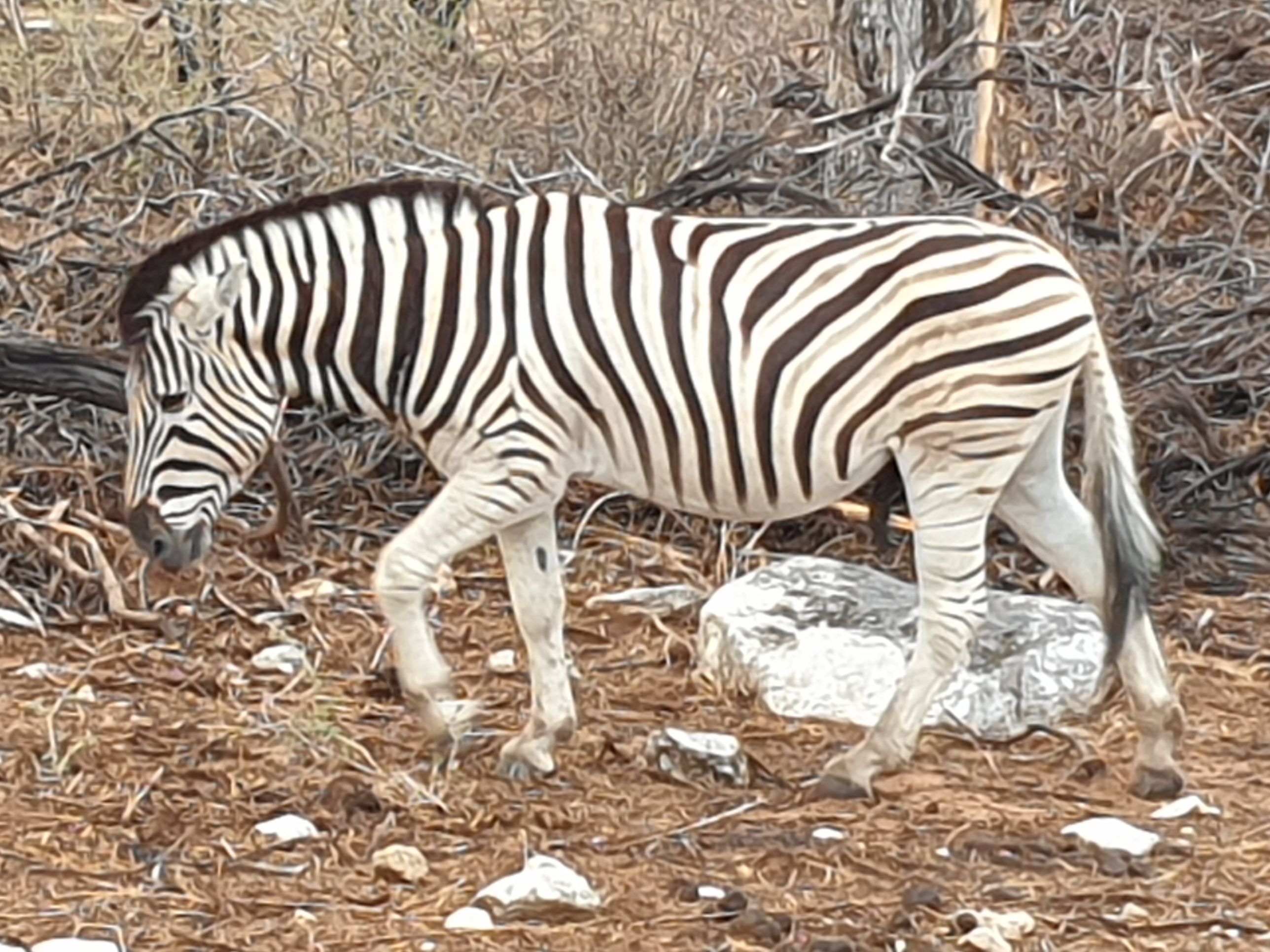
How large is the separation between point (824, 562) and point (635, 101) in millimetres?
2574

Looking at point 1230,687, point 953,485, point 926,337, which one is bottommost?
point 1230,687

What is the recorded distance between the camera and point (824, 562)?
5727mm

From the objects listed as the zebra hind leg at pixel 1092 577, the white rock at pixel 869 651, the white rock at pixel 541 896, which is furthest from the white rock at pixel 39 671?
the zebra hind leg at pixel 1092 577

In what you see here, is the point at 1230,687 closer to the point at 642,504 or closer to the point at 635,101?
the point at 642,504

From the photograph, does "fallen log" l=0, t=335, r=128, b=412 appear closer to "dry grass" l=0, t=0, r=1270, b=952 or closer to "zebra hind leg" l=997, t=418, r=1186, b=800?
"dry grass" l=0, t=0, r=1270, b=952

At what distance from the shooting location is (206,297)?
4.57m

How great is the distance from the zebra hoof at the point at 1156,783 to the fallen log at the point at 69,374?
2722 millimetres

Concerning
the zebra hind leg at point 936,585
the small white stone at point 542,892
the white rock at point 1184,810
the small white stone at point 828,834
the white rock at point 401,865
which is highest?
the zebra hind leg at point 936,585

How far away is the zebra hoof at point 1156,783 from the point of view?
4.70 m

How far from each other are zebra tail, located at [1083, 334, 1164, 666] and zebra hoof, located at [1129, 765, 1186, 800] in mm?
259

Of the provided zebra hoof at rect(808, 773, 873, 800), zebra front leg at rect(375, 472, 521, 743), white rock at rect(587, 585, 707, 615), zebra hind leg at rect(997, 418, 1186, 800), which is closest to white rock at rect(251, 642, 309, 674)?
zebra front leg at rect(375, 472, 521, 743)

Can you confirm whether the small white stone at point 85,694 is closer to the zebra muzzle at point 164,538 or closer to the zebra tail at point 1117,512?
the zebra muzzle at point 164,538

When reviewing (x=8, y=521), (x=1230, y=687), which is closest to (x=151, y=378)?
(x=8, y=521)

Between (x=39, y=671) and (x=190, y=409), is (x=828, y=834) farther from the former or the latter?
(x=39, y=671)
